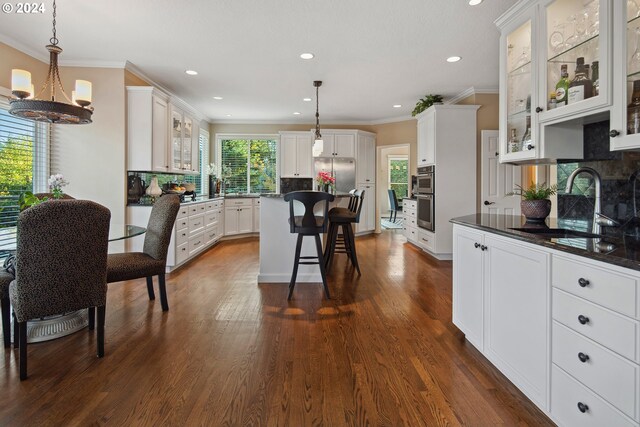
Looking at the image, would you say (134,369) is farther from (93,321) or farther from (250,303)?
(250,303)

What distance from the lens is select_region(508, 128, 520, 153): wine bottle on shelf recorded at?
229 cm

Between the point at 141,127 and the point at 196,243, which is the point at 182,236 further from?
the point at 141,127

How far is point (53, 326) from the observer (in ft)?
7.91

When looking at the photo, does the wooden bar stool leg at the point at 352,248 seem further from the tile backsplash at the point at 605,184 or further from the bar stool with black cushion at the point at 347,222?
the tile backsplash at the point at 605,184

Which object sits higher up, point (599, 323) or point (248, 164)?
point (248, 164)

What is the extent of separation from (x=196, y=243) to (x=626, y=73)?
504cm

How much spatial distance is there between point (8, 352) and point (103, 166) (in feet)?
8.43

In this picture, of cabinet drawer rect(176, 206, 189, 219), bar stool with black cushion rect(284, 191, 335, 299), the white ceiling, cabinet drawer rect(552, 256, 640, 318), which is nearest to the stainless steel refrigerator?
the white ceiling

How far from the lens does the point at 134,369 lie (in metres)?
1.98

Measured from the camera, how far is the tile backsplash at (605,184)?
1.75m

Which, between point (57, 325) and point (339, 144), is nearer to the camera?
point (57, 325)

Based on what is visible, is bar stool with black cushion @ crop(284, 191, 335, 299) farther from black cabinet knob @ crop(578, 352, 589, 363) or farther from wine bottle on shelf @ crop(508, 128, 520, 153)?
black cabinet knob @ crop(578, 352, 589, 363)

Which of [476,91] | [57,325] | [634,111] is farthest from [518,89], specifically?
[57,325]

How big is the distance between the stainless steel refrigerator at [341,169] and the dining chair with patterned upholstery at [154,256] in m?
4.65
